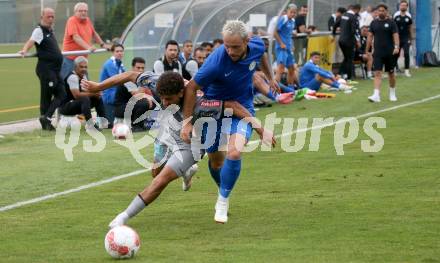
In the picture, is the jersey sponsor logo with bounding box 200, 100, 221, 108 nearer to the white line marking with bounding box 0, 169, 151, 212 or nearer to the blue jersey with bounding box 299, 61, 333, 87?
the white line marking with bounding box 0, 169, 151, 212

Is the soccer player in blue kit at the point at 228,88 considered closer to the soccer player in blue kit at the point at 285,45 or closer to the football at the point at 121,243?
the football at the point at 121,243

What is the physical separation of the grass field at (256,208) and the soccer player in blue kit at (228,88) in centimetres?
42

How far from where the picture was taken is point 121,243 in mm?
7758

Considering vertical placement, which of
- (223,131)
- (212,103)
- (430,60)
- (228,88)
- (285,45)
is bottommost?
(430,60)

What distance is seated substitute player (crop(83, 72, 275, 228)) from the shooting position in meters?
8.70

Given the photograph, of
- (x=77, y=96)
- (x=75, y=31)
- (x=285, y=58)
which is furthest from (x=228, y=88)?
(x=285, y=58)

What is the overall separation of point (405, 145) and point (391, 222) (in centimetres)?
573

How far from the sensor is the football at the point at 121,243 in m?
7.74

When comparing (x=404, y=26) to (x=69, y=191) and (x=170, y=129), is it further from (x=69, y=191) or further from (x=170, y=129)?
(x=170, y=129)

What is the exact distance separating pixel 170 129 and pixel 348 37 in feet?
60.3

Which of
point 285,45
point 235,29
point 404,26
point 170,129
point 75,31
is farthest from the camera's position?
point 404,26

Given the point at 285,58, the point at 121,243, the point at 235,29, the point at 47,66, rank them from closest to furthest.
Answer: the point at 121,243, the point at 235,29, the point at 47,66, the point at 285,58

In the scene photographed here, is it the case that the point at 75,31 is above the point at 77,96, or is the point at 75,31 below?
above

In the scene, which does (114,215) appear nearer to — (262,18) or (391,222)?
(391,222)
